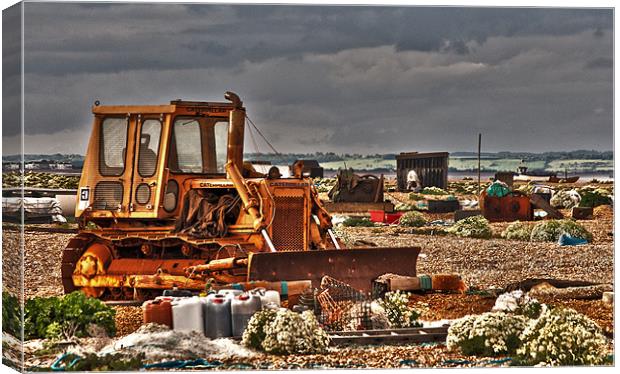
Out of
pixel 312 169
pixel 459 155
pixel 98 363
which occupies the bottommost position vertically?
pixel 98 363

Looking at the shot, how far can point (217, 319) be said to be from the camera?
17688 mm

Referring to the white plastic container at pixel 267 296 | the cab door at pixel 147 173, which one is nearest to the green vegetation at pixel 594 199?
the white plastic container at pixel 267 296

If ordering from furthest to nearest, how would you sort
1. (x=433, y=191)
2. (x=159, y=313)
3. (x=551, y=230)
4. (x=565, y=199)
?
(x=433, y=191)
(x=551, y=230)
(x=565, y=199)
(x=159, y=313)

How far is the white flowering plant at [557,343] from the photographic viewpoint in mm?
17609

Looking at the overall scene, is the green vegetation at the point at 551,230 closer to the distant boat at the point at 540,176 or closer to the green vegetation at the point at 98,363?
the distant boat at the point at 540,176

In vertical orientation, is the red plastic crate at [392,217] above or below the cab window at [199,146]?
below

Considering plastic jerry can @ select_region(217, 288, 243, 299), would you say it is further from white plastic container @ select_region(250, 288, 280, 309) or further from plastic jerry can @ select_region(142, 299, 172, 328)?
plastic jerry can @ select_region(142, 299, 172, 328)

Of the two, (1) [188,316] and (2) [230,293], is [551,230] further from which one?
(1) [188,316]

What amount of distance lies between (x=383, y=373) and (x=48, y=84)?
4.72 metres

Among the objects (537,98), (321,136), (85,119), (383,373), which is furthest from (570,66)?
(85,119)

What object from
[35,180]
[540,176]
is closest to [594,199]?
[540,176]

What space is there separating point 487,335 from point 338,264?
7.01 feet

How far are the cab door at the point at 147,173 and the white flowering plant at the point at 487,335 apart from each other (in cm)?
387

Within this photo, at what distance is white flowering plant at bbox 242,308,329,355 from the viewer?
57.4ft
